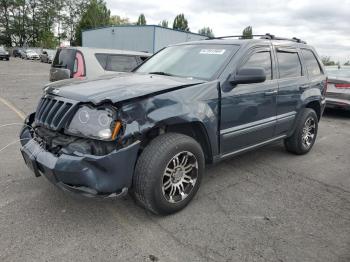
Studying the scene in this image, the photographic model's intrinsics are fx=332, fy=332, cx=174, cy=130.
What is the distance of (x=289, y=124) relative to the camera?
4918 mm

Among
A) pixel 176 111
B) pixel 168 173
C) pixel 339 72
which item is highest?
pixel 339 72

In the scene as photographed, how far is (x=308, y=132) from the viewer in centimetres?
550

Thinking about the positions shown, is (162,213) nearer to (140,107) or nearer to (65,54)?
(140,107)

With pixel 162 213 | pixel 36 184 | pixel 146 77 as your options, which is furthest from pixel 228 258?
pixel 36 184

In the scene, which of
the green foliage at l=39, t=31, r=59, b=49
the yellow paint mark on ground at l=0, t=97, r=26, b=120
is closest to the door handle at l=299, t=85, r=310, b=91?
the yellow paint mark on ground at l=0, t=97, r=26, b=120

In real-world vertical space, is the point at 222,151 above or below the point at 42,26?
below

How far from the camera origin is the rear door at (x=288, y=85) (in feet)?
15.1

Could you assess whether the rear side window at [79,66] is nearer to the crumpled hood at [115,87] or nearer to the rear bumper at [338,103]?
the crumpled hood at [115,87]

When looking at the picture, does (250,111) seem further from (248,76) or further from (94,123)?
(94,123)

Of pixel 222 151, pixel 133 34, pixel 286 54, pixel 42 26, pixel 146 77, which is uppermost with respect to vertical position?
pixel 42 26

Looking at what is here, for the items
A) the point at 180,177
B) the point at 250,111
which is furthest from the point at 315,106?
the point at 180,177

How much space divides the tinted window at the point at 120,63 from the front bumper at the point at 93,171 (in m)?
5.12

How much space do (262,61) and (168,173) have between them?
2.09 m

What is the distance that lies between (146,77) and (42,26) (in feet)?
231
